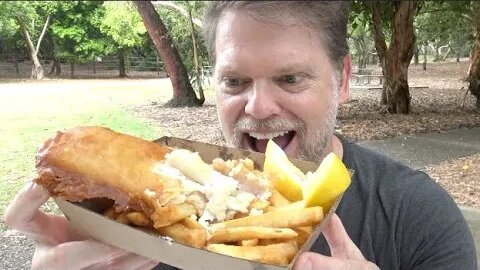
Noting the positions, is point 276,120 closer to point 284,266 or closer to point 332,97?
point 332,97

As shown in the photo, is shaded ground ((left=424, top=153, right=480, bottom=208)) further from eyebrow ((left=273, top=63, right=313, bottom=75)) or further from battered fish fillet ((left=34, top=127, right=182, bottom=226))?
battered fish fillet ((left=34, top=127, right=182, bottom=226))

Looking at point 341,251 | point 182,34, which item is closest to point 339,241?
point 341,251

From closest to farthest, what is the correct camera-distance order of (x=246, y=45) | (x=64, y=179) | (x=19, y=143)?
(x=64, y=179), (x=246, y=45), (x=19, y=143)

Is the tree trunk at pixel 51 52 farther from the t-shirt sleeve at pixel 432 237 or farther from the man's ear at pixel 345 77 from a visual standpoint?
the t-shirt sleeve at pixel 432 237

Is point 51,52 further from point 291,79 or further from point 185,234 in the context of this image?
point 185,234

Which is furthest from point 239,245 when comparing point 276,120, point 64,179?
point 276,120

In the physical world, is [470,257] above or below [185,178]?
below
